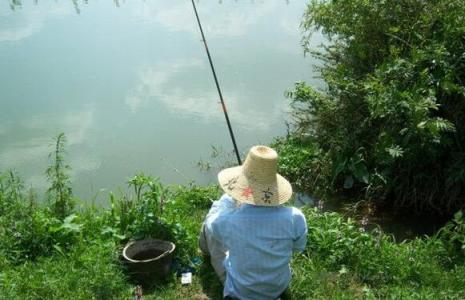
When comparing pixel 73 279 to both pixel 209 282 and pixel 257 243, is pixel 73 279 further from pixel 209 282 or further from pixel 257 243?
pixel 257 243

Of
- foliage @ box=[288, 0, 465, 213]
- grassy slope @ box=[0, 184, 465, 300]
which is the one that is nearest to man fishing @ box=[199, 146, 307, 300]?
grassy slope @ box=[0, 184, 465, 300]

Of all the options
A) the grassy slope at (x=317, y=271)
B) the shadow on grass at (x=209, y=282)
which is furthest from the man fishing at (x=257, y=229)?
the grassy slope at (x=317, y=271)

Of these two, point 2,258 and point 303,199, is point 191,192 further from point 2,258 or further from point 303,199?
point 2,258

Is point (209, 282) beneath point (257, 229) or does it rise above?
beneath

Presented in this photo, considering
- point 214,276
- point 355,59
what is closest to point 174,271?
point 214,276

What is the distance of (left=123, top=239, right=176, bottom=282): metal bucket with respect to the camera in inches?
131

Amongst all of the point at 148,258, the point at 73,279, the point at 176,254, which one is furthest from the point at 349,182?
the point at 73,279

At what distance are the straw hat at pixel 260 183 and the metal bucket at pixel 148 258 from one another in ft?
2.50

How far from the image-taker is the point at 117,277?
324 cm

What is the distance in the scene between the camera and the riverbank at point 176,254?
3.23 m

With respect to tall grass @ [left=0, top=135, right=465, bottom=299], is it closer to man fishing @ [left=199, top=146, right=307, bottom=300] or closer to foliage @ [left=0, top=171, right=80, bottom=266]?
foliage @ [left=0, top=171, right=80, bottom=266]

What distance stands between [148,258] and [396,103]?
88.4 inches

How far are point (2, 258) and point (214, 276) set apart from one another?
51.8 inches

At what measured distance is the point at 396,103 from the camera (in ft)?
14.3
